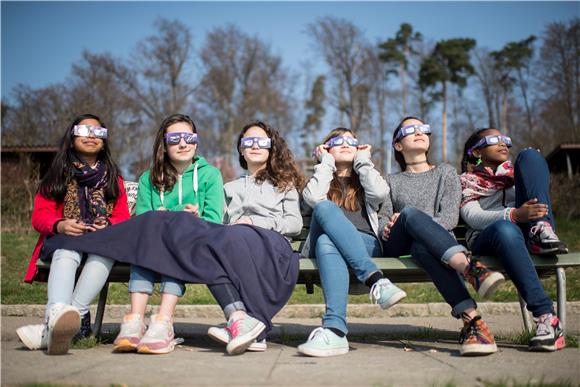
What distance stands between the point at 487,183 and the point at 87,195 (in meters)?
3.05

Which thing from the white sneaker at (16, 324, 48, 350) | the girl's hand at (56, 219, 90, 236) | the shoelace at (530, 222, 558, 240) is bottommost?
the white sneaker at (16, 324, 48, 350)

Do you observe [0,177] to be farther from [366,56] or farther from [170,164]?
[366,56]

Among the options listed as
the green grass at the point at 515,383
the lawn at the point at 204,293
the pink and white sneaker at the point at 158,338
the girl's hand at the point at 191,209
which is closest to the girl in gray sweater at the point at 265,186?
the girl's hand at the point at 191,209

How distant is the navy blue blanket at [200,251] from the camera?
3.64 meters

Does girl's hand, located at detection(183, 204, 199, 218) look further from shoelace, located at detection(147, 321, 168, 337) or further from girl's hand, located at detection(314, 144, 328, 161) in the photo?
girl's hand, located at detection(314, 144, 328, 161)

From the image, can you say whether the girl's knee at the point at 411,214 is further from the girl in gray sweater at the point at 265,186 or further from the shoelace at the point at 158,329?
the shoelace at the point at 158,329

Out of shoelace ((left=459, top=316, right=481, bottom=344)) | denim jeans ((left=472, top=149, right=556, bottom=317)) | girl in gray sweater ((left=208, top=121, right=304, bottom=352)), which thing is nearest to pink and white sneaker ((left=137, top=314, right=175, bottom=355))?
girl in gray sweater ((left=208, top=121, right=304, bottom=352))

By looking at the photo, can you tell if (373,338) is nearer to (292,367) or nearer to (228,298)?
(228,298)

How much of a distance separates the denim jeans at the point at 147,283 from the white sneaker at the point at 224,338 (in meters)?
0.33

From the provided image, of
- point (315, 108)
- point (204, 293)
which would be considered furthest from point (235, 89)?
point (204, 293)

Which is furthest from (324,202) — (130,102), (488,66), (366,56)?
(488,66)

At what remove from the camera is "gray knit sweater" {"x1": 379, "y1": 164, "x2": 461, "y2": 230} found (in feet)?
14.2

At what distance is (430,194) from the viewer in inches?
177

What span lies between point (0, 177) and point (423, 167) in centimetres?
1465
